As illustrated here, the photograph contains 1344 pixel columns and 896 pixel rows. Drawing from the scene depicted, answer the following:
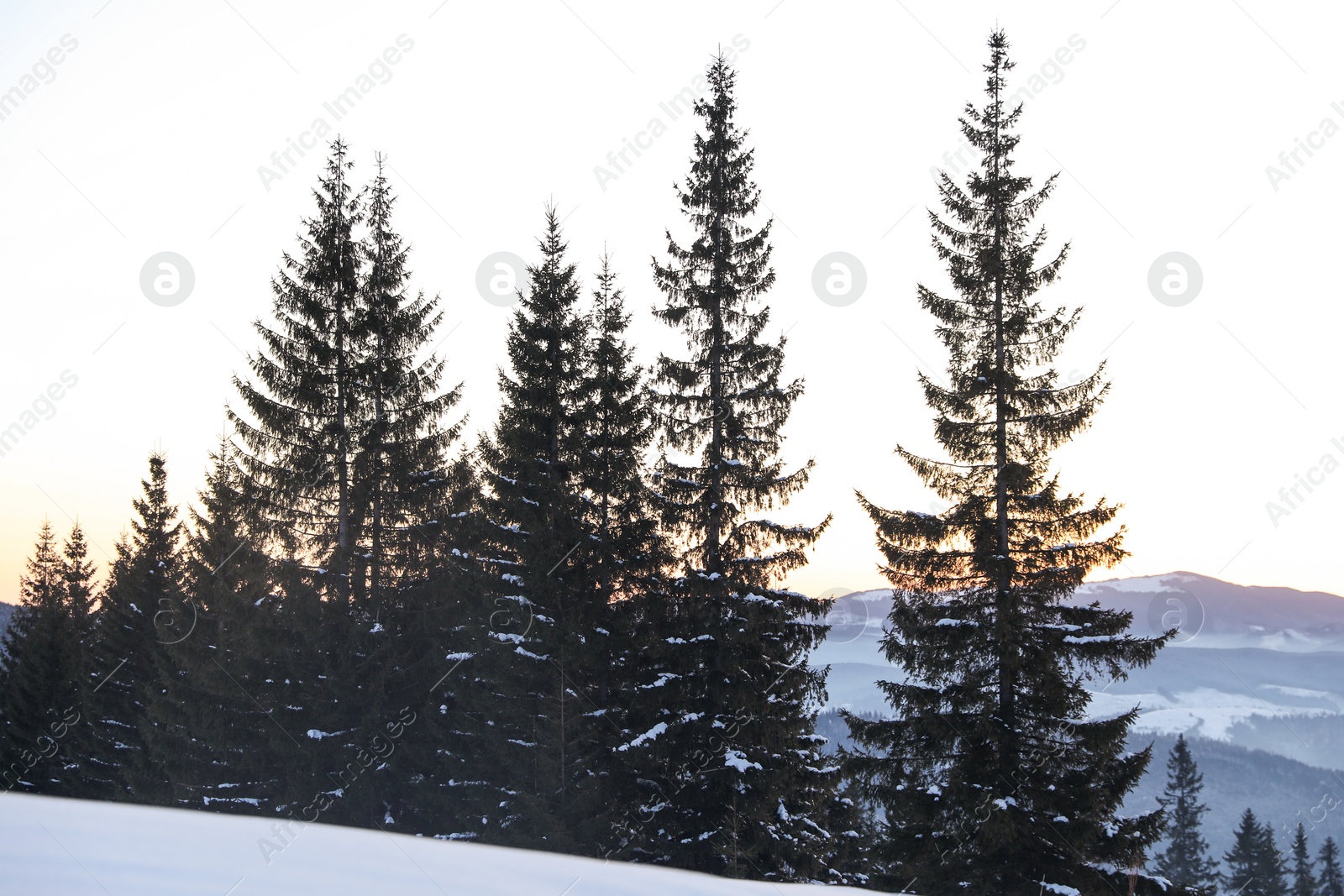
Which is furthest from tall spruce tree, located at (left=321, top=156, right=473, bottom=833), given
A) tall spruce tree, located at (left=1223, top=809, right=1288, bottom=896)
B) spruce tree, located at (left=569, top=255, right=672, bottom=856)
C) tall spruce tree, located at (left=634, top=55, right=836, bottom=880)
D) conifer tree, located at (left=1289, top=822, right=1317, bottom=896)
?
conifer tree, located at (left=1289, top=822, right=1317, bottom=896)

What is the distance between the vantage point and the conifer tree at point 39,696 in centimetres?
3234

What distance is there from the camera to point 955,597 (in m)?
14.3

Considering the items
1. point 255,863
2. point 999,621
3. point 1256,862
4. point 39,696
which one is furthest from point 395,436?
point 1256,862

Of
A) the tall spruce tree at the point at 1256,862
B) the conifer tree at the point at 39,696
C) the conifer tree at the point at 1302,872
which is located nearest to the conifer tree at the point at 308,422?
the conifer tree at the point at 39,696

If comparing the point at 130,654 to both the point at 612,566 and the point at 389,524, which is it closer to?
the point at 389,524

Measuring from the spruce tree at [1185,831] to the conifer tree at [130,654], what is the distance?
5448 centimetres

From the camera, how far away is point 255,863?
2852mm

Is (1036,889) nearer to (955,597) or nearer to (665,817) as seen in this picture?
(955,597)

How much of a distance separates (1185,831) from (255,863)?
6599cm

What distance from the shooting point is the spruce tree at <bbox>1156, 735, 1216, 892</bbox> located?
169 feet

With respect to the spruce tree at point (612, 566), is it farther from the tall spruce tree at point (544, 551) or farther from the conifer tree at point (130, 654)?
the conifer tree at point (130, 654)

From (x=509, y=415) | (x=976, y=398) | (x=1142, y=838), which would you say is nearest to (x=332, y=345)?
(x=509, y=415)

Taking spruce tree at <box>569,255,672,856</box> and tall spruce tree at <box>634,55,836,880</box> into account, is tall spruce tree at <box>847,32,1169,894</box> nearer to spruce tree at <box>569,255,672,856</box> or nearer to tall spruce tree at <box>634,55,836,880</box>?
tall spruce tree at <box>634,55,836,880</box>

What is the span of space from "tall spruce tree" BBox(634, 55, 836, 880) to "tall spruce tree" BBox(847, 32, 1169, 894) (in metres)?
2.06
